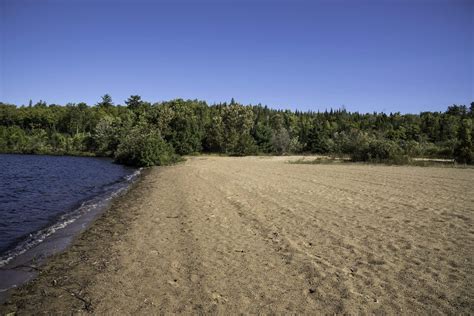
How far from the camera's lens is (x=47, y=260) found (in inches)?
322

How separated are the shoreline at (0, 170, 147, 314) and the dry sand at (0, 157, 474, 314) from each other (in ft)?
0.18

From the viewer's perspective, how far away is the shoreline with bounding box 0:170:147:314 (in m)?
6.29

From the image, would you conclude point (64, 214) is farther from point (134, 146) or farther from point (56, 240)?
point (134, 146)

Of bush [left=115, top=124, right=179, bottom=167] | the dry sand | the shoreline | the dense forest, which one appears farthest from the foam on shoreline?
the dense forest

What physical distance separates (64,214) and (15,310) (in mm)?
8953

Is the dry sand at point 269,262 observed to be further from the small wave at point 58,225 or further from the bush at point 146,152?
the bush at point 146,152

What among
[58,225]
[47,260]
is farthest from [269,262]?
[58,225]

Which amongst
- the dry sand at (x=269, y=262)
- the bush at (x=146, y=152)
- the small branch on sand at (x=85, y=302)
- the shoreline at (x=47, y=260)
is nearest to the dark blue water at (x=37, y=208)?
the shoreline at (x=47, y=260)

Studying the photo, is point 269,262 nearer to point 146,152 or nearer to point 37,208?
point 37,208

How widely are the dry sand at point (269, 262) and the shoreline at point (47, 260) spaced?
0.18 feet

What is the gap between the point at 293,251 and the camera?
7793 millimetres

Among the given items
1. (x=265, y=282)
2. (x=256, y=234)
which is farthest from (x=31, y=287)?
(x=256, y=234)

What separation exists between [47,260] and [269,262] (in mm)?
5334

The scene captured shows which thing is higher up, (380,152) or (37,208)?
(380,152)
